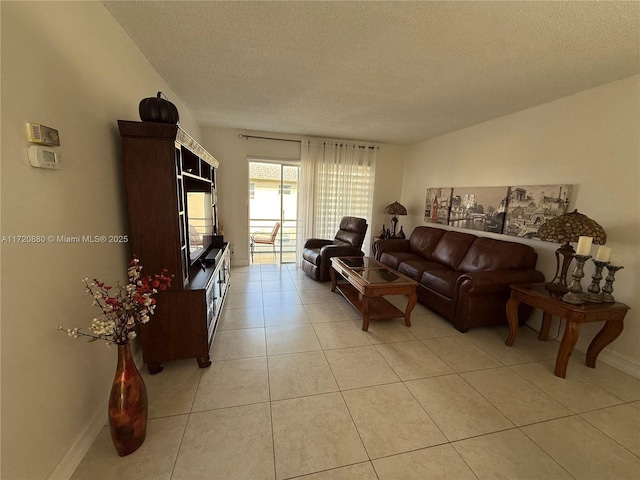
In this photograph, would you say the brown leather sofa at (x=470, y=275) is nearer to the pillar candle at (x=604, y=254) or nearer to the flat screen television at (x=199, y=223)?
the pillar candle at (x=604, y=254)

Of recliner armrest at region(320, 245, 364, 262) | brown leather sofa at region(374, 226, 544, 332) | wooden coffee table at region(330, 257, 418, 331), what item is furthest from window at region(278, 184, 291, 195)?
brown leather sofa at region(374, 226, 544, 332)

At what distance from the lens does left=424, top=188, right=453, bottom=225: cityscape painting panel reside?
4062 mm

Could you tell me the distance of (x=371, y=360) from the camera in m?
2.18

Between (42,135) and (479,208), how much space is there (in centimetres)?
414

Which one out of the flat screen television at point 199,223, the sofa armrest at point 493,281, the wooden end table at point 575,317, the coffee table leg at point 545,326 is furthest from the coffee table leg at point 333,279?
the coffee table leg at point 545,326

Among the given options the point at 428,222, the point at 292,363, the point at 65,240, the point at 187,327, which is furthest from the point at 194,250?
the point at 428,222

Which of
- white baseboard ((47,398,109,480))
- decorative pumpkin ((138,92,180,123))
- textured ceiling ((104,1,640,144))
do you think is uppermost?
textured ceiling ((104,1,640,144))

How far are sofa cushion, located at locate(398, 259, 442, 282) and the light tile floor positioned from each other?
2.92ft

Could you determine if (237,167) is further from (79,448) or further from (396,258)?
(79,448)

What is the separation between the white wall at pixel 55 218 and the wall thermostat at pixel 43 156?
0.02 m

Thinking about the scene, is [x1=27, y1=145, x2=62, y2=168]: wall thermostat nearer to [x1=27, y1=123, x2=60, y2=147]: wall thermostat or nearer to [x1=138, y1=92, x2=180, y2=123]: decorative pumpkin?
[x1=27, y1=123, x2=60, y2=147]: wall thermostat

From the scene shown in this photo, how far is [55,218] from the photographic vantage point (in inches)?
45.8

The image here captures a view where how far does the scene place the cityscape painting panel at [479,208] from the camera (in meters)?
3.21

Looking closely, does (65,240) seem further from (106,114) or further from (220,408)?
(220,408)
